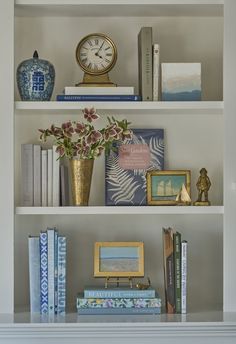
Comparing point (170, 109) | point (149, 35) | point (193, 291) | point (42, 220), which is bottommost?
point (193, 291)

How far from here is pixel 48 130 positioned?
2703 millimetres

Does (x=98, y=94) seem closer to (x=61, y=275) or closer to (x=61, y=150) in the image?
(x=61, y=150)

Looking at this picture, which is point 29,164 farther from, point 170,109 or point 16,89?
point 170,109

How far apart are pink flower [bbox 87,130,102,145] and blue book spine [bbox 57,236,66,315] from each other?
1.23ft

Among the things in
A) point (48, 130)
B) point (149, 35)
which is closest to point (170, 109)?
point (149, 35)

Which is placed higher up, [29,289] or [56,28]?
[56,28]

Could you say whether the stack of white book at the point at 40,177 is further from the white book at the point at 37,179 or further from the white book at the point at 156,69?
the white book at the point at 156,69

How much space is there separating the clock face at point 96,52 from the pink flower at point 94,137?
267mm

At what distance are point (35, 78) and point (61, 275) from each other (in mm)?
741

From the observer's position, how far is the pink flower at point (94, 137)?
8.70ft

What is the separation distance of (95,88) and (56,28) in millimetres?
381

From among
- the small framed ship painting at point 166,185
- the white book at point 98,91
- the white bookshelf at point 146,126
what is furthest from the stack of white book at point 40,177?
the small framed ship painting at point 166,185

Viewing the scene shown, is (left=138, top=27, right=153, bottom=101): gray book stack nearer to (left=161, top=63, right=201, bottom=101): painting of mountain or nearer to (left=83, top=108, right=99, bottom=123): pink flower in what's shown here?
(left=161, top=63, right=201, bottom=101): painting of mountain

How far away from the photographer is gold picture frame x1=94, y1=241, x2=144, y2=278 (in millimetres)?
2709
